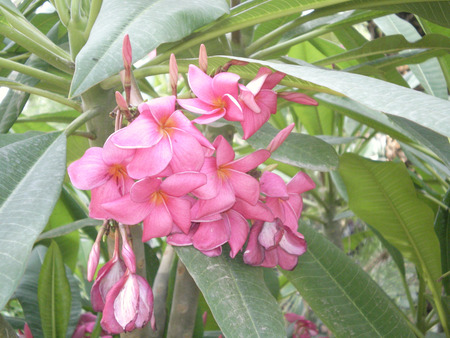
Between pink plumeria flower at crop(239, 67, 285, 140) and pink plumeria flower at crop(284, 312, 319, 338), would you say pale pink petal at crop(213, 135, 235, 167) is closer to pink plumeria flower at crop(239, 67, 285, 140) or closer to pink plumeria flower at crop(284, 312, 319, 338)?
pink plumeria flower at crop(239, 67, 285, 140)

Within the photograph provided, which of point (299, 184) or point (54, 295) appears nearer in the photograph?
point (299, 184)

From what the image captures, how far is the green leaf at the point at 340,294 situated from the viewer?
72 centimetres

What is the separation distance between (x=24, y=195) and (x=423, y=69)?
3.44 feet

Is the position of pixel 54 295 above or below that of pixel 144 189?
below

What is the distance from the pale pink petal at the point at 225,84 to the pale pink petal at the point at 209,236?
0.46ft

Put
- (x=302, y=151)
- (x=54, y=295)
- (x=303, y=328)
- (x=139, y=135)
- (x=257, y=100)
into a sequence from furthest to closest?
(x=303, y=328) < (x=54, y=295) < (x=302, y=151) < (x=257, y=100) < (x=139, y=135)

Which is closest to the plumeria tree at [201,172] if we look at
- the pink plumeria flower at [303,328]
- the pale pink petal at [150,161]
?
the pale pink petal at [150,161]

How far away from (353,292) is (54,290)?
47 cm

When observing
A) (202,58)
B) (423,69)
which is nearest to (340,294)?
(202,58)

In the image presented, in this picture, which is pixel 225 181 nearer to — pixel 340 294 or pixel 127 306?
pixel 127 306

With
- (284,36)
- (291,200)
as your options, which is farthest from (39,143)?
(284,36)

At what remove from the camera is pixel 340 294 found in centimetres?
73

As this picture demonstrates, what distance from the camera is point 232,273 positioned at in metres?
0.55

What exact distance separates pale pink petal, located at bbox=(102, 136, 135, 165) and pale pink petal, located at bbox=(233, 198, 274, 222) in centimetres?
14
